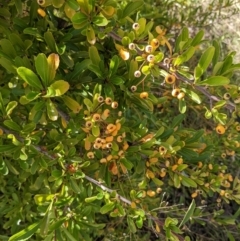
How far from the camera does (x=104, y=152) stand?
1.23 meters

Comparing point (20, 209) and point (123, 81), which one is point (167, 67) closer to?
point (123, 81)

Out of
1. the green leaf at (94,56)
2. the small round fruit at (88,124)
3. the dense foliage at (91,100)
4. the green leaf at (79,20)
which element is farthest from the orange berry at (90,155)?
the green leaf at (79,20)

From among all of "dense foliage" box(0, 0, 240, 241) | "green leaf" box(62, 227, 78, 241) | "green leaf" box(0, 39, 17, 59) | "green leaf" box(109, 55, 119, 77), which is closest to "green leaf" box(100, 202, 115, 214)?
"dense foliage" box(0, 0, 240, 241)

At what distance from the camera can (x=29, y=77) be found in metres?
0.89

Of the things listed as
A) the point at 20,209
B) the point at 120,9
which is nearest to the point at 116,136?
the point at 120,9

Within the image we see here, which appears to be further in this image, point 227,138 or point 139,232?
point 139,232

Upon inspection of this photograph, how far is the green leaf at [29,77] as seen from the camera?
2.86ft

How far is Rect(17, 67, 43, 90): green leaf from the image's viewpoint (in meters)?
0.87

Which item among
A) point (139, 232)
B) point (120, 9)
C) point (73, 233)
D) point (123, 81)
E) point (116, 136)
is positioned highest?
point (120, 9)

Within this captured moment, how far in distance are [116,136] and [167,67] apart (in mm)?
239

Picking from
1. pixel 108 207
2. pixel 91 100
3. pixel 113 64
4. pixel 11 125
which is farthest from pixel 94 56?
pixel 108 207

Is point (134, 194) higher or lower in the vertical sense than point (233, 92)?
lower

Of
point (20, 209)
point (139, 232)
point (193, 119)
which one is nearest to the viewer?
point (20, 209)

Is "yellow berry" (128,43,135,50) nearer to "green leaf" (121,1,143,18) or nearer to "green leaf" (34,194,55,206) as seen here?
"green leaf" (121,1,143,18)
